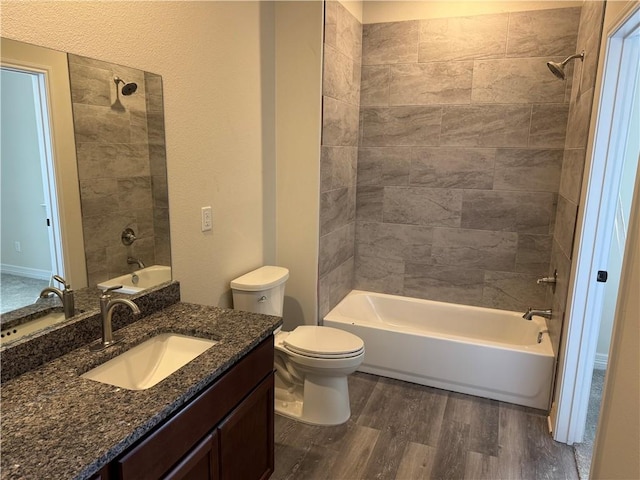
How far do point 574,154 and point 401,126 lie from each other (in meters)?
1.23

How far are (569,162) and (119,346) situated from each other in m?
A: 2.60

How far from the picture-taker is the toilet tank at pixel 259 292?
242cm

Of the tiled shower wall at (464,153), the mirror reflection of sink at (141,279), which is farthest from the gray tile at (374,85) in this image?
the mirror reflection of sink at (141,279)

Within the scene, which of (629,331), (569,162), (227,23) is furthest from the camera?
(569,162)

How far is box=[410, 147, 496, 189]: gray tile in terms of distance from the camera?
319cm

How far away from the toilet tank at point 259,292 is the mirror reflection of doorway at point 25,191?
1.07 metres

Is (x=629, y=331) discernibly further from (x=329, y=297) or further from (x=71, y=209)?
(x=329, y=297)

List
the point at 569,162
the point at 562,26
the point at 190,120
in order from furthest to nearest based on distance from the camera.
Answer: the point at 562,26 → the point at 569,162 → the point at 190,120

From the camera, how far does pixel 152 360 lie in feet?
5.49

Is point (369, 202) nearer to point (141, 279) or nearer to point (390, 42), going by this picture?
point (390, 42)

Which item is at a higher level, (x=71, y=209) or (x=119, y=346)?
(x=71, y=209)

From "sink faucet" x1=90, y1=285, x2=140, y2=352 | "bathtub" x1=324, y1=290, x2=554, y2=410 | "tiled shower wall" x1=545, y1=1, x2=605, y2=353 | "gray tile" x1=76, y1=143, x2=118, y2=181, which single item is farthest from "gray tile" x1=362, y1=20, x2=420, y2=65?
"sink faucet" x1=90, y1=285, x2=140, y2=352

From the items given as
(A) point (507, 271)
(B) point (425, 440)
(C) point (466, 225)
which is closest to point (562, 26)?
(C) point (466, 225)

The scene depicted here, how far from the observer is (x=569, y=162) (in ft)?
8.75
